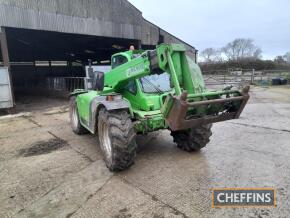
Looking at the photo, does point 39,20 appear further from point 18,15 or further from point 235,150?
point 235,150

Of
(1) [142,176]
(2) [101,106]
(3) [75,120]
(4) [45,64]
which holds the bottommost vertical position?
(1) [142,176]

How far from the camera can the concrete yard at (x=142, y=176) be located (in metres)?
2.91

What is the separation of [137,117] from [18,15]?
832cm

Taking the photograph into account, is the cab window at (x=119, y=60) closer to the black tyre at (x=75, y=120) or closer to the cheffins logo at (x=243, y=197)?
the black tyre at (x=75, y=120)

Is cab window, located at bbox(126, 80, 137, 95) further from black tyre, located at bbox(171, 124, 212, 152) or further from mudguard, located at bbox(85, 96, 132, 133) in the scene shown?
black tyre, located at bbox(171, 124, 212, 152)

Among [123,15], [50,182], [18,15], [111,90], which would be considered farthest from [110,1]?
[50,182]

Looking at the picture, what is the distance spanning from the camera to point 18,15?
30.9ft

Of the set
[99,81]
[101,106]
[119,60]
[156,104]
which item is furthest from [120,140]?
[99,81]

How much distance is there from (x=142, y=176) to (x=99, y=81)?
2.56m

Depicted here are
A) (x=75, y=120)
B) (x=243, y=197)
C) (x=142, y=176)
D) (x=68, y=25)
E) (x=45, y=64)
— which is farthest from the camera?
(x=45, y=64)

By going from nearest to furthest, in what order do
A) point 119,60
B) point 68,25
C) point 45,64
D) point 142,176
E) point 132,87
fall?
point 142,176
point 132,87
point 119,60
point 68,25
point 45,64

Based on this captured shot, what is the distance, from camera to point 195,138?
14.8 feet

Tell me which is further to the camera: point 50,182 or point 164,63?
point 50,182

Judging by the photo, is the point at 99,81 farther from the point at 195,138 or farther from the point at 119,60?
the point at 195,138
